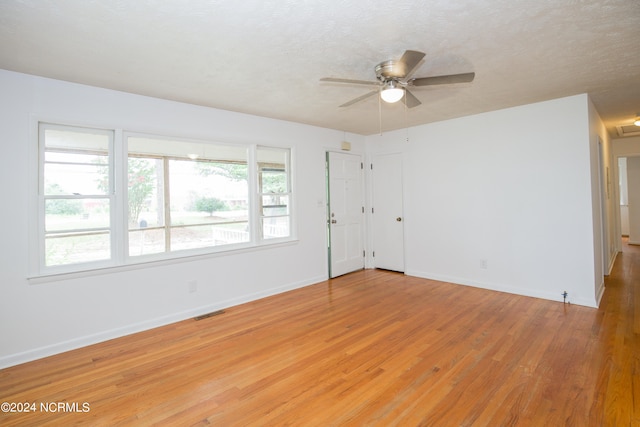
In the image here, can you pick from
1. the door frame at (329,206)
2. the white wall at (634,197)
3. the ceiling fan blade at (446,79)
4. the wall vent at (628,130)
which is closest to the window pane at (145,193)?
the door frame at (329,206)

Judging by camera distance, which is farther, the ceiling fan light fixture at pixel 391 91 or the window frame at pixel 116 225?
the window frame at pixel 116 225

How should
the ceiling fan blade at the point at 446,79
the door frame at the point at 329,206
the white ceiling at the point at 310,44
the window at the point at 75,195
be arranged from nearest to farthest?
the white ceiling at the point at 310,44
the ceiling fan blade at the point at 446,79
the window at the point at 75,195
the door frame at the point at 329,206

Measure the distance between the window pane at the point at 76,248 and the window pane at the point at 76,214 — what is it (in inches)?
3.5

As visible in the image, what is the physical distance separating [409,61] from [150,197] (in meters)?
3.05

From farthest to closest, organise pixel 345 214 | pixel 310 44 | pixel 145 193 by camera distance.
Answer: pixel 345 214
pixel 145 193
pixel 310 44

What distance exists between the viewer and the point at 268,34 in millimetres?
2164

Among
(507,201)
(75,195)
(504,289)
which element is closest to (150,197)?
(75,195)

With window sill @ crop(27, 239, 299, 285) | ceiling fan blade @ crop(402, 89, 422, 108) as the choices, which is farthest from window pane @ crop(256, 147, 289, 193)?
ceiling fan blade @ crop(402, 89, 422, 108)

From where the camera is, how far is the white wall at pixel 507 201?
3.67m

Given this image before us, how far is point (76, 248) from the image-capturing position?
9.90 feet

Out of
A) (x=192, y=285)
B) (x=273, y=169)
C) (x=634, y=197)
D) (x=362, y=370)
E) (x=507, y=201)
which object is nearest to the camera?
(x=362, y=370)

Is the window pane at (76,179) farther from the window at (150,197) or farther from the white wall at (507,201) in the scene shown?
the white wall at (507,201)

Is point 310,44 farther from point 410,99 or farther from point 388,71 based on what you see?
point 410,99

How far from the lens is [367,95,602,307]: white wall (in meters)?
3.67
